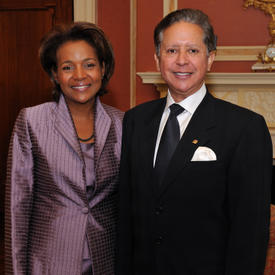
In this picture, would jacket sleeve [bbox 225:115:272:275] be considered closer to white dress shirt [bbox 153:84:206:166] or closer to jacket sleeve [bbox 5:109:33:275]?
white dress shirt [bbox 153:84:206:166]

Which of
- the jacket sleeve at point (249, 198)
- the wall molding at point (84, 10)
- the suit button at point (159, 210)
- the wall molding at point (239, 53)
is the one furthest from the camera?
the wall molding at point (84, 10)

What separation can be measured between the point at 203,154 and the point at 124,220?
0.47 m

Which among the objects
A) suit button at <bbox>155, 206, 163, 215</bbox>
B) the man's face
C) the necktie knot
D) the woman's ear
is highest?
the man's face

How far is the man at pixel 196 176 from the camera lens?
1.37 meters

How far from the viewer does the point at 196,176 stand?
1399mm

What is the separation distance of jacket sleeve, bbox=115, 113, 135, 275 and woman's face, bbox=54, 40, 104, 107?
273mm

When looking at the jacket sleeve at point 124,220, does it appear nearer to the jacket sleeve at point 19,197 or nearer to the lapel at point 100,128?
the lapel at point 100,128

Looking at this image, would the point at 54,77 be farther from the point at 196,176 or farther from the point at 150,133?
the point at 196,176

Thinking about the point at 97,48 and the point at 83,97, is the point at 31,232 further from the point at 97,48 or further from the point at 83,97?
the point at 97,48

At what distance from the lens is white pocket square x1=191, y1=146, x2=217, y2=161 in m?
1.39

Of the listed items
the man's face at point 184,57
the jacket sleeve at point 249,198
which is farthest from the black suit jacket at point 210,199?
the man's face at point 184,57

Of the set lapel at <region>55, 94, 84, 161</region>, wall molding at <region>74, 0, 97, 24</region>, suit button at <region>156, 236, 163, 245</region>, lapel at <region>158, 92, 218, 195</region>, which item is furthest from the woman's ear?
wall molding at <region>74, 0, 97, 24</region>

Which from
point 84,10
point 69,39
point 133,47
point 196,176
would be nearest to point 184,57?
point 196,176

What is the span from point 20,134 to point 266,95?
2.75 m
